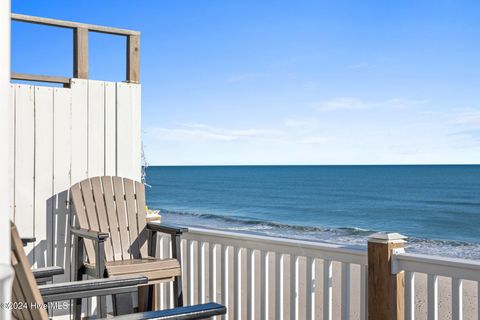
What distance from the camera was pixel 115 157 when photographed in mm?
4359

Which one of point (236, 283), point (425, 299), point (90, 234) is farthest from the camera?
point (425, 299)

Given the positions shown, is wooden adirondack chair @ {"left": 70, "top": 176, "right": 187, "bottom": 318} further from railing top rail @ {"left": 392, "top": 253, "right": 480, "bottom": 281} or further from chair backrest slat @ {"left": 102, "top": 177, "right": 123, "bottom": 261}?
railing top rail @ {"left": 392, "top": 253, "right": 480, "bottom": 281}

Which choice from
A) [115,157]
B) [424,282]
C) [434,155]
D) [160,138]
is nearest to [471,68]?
[434,155]

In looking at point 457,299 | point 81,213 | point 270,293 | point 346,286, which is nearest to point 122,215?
point 81,213

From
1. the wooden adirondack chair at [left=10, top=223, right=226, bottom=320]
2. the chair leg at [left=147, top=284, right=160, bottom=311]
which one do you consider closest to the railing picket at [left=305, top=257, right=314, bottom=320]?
the wooden adirondack chair at [left=10, top=223, right=226, bottom=320]

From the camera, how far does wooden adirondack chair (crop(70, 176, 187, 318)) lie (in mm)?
3738

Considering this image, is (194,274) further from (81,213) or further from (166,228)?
(81,213)

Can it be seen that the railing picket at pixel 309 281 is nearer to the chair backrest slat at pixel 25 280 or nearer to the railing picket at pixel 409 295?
the railing picket at pixel 409 295

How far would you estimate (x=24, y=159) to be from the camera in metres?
3.95

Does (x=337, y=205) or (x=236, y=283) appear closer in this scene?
(x=236, y=283)

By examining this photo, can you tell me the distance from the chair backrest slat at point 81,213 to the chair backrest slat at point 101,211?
0.10 metres

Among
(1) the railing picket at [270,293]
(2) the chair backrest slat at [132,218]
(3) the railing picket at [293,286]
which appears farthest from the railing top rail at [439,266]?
(2) the chair backrest slat at [132,218]

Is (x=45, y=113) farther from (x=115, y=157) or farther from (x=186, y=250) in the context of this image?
(x=186, y=250)

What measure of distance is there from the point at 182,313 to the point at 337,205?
93.5ft
